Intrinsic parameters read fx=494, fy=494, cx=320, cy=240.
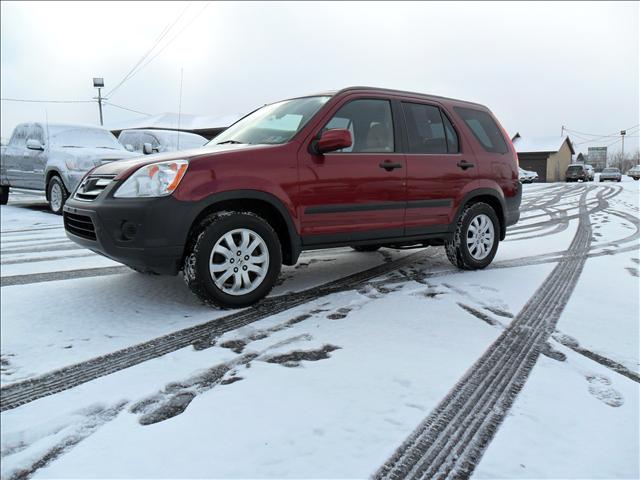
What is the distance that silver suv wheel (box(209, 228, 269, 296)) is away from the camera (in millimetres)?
3547

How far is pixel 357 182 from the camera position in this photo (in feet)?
13.5

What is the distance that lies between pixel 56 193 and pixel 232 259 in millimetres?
6726

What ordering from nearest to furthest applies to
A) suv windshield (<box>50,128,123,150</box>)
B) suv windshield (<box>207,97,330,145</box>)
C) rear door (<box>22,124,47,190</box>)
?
suv windshield (<box>207,97,330,145</box>) < rear door (<box>22,124,47,190</box>) < suv windshield (<box>50,128,123,150</box>)

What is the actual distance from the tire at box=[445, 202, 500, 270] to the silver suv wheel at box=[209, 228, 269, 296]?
2.23 m

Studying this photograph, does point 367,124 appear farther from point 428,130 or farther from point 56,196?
point 56,196

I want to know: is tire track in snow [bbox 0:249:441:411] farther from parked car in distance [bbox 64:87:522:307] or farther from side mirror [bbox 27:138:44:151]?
side mirror [bbox 27:138:44:151]

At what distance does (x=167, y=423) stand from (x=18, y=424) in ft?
2.04

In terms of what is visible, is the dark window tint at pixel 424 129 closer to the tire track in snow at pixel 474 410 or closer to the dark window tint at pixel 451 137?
the dark window tint at pixel 451 137

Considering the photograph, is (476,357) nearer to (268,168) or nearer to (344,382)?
(344,382)

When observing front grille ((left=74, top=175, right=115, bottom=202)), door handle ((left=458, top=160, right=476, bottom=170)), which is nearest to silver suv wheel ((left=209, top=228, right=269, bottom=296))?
front grille ((left=74, top=175, right=115, bottom=202))

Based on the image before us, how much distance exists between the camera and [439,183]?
4.74 meters

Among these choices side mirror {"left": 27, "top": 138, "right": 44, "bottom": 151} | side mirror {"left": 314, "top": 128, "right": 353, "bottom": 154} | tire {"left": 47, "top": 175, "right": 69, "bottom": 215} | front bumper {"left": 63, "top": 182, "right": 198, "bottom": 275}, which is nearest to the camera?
front bumper {"left": 63, "top": 182, "right": 198, "bottom": 275}

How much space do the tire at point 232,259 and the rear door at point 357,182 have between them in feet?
1.23

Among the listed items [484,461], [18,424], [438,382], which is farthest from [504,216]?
[18,424]
